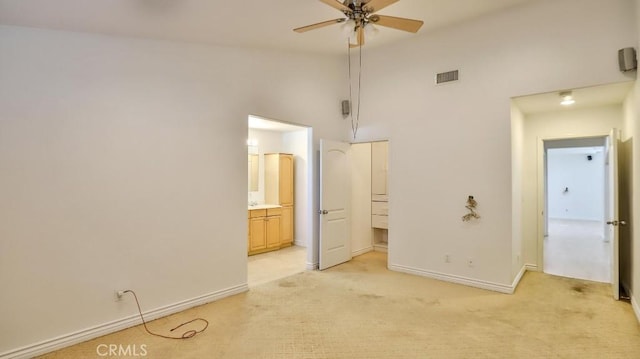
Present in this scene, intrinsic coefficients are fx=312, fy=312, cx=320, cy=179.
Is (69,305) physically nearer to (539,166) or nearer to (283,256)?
(283,256)

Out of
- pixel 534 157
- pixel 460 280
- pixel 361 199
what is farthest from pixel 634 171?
pixel 361 199

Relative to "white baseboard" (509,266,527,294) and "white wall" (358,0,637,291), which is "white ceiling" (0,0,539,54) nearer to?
"white wall" (358,0,637,291)

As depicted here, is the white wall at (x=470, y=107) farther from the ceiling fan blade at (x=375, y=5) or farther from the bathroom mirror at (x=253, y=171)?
the bathroom mirror at (x=253, y=171)

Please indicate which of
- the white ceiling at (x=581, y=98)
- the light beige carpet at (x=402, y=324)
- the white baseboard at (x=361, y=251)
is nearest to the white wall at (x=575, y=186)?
the white ceiling at (x=581, y=98)

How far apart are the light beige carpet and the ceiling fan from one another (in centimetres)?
276

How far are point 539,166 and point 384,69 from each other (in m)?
2.84

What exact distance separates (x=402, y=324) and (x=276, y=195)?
12.9 ft

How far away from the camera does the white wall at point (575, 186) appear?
36.0 feet

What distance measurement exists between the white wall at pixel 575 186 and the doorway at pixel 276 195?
9.24 meters

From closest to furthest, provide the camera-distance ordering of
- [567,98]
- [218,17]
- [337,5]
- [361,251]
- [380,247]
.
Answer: [337,5]
[218,17]
[567,98]
[361,251]
[380,247]

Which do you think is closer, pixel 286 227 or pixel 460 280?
pixel 460 280

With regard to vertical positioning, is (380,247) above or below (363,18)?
below

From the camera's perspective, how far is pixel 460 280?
4.22 m

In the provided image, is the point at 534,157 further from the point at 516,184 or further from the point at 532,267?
the point at 532,267
